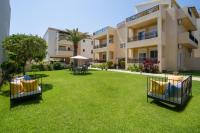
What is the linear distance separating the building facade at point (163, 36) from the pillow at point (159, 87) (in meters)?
13.8

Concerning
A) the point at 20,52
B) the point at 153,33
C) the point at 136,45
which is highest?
the point at 153,33

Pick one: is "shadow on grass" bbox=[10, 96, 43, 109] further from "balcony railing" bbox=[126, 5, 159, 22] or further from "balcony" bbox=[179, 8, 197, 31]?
"balcony" bbox=[179, 8, 197, 31]

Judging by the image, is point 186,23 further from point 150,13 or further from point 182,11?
Result: point 150,13

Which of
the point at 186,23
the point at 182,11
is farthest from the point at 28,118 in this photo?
the point at 186,23

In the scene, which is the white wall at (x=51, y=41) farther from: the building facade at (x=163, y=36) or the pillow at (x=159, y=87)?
the pillow at (x=159, y=87)

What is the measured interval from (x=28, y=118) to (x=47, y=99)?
2.56 m

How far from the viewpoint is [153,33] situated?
23281 mm

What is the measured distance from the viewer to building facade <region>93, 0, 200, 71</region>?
21234 mm

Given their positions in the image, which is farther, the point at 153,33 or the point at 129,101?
the point at 153,33

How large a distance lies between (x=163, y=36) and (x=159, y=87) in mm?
15325

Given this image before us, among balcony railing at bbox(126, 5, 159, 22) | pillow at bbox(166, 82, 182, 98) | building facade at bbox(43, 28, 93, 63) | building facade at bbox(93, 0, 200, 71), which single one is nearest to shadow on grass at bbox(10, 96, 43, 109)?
pillow at bbox(166, 82, 182, 98)

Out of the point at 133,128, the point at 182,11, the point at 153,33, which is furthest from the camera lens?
the point at 153,33

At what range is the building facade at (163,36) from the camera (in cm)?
2123

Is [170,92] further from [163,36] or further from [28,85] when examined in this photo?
[163,36]
